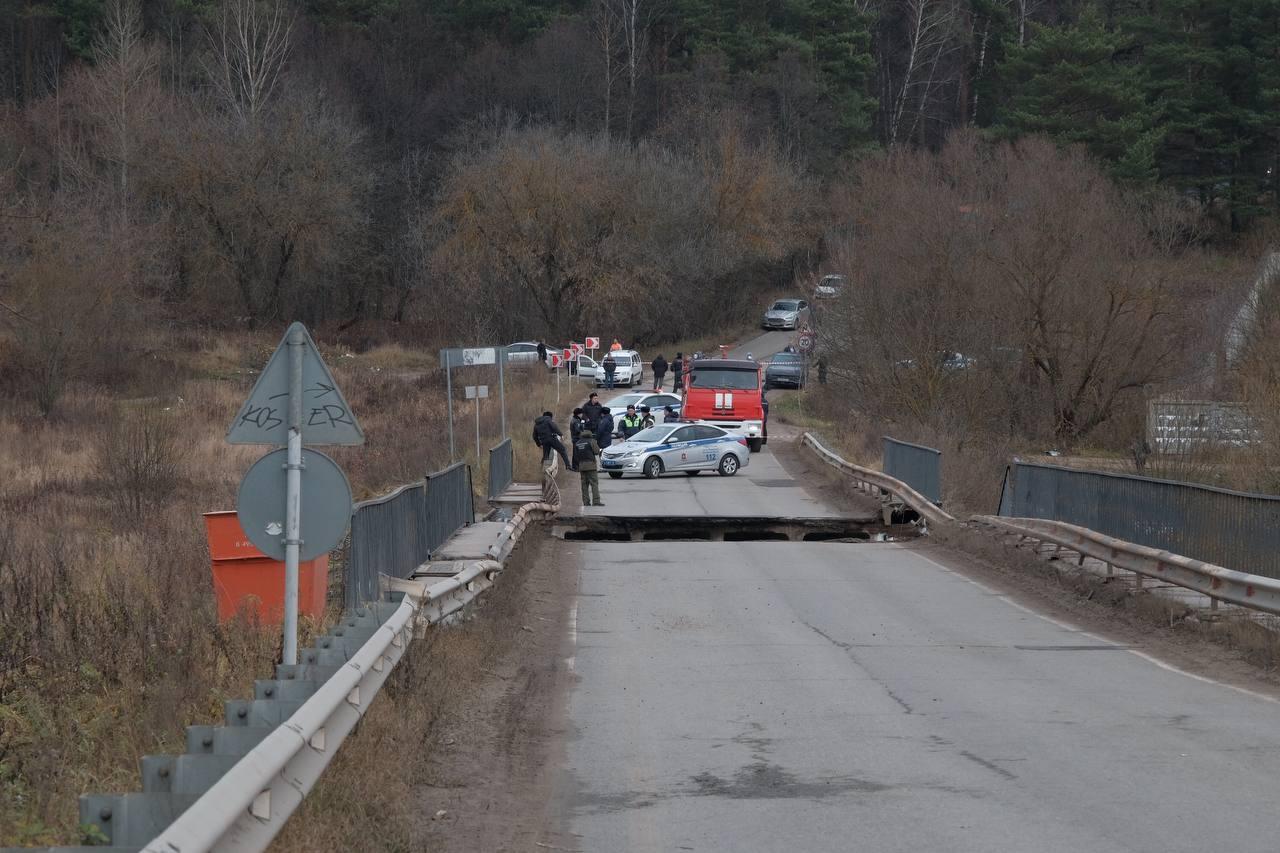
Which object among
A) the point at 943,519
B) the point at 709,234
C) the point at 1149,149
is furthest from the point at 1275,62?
the point at 943,519

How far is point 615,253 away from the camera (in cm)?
7238

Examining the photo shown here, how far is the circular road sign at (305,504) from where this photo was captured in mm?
8414

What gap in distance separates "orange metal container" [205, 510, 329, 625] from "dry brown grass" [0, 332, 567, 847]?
0.89ft

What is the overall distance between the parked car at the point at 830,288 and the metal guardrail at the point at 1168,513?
2665 centimetres

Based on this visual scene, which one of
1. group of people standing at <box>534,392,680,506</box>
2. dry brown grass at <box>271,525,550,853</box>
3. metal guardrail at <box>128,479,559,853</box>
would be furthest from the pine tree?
metal guardrail at <box>128,479,559,853</box>

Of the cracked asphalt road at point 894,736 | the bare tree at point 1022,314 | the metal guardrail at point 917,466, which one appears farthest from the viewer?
the bare tree at point 1022,314

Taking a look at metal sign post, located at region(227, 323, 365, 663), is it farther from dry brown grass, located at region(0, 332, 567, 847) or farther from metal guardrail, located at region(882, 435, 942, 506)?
metal guardrail, located at region(882, 435, 942, 506)

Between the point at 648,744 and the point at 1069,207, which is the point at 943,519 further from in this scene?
the point at 1069,207

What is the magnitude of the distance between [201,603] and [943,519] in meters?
15.9

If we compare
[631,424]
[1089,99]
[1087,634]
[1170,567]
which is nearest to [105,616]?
[1087,634]

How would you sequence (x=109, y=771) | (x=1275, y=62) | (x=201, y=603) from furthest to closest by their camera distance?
(x=1275, y=62)
(x=201, y=603)
(x=109, y=771)

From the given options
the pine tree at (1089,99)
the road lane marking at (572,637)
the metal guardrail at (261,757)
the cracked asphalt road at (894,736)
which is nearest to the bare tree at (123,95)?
the pine tree at (1089,99)

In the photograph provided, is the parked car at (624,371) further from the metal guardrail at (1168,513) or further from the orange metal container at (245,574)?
the orange metal container at (245,574)

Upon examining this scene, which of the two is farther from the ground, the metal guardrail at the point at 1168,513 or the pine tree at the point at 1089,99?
the pine tree at the point at 1089,99
